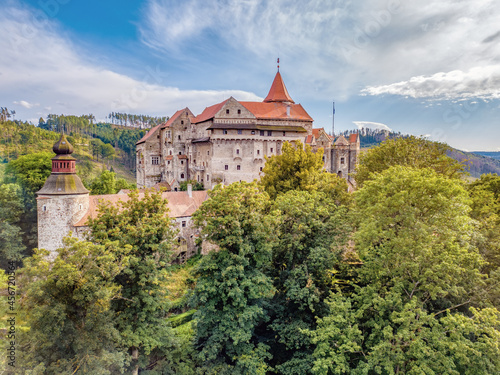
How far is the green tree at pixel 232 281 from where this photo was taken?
782 inches

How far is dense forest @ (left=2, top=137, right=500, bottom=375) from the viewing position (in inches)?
615

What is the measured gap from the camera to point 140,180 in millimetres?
70875

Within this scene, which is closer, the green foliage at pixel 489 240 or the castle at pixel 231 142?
the green foliage at pixel 489 240

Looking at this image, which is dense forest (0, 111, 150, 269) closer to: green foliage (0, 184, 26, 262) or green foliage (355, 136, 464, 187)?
green foliage (0, 184, 26, 262)

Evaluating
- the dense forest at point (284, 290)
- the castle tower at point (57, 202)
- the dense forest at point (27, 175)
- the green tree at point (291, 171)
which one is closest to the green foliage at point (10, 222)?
the dense forest at point (27, 175)

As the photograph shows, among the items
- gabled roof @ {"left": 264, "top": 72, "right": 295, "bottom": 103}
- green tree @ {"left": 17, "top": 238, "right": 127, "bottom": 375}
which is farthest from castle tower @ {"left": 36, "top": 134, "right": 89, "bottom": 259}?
gabled roof @ {"left": 264, "top": 72, "right": 295, "bottom": 103}

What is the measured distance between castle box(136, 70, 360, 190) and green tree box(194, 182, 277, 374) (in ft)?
→ 100

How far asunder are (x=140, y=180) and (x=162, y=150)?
10475mm

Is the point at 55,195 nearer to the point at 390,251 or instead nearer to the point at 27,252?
the point at 27,252

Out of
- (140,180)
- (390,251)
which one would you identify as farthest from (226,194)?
(140,180)

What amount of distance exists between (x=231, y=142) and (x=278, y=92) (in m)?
16.5

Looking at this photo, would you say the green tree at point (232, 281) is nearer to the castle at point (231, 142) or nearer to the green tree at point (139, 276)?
the green tree at point (139, 276)

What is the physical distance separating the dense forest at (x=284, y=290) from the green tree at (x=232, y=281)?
0.10 m

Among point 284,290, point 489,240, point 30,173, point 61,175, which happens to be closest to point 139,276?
point 284,290
